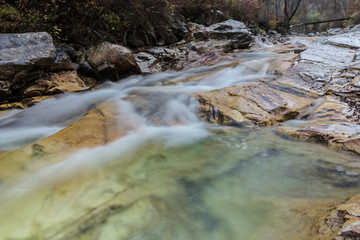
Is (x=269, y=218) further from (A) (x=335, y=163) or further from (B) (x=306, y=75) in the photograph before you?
(B) (x=306, y=75)

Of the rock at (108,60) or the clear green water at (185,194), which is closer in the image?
the clear green water at (185,194)

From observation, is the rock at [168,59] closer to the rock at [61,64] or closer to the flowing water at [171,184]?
the rock at [61,64]

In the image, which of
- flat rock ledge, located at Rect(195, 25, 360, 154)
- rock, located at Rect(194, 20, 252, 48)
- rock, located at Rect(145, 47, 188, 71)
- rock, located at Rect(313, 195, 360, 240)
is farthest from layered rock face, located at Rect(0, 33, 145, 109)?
rock, located at Rect(313, 195, 360, 240)

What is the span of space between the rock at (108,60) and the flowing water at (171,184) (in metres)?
3.13

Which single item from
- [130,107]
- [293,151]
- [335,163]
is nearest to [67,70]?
[130,107]

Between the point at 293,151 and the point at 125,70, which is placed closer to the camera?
the point at 293,151

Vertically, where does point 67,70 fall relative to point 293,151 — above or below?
above

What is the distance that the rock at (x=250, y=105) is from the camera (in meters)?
3.66

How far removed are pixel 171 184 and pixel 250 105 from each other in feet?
7.87

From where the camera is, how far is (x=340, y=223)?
1312mm

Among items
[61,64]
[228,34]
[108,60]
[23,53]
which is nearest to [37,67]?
[23,53]

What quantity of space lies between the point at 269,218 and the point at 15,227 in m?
1.96

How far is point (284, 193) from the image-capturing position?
6.39 ft

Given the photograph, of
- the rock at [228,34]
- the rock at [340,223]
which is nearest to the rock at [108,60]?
the rock at [228,34]
